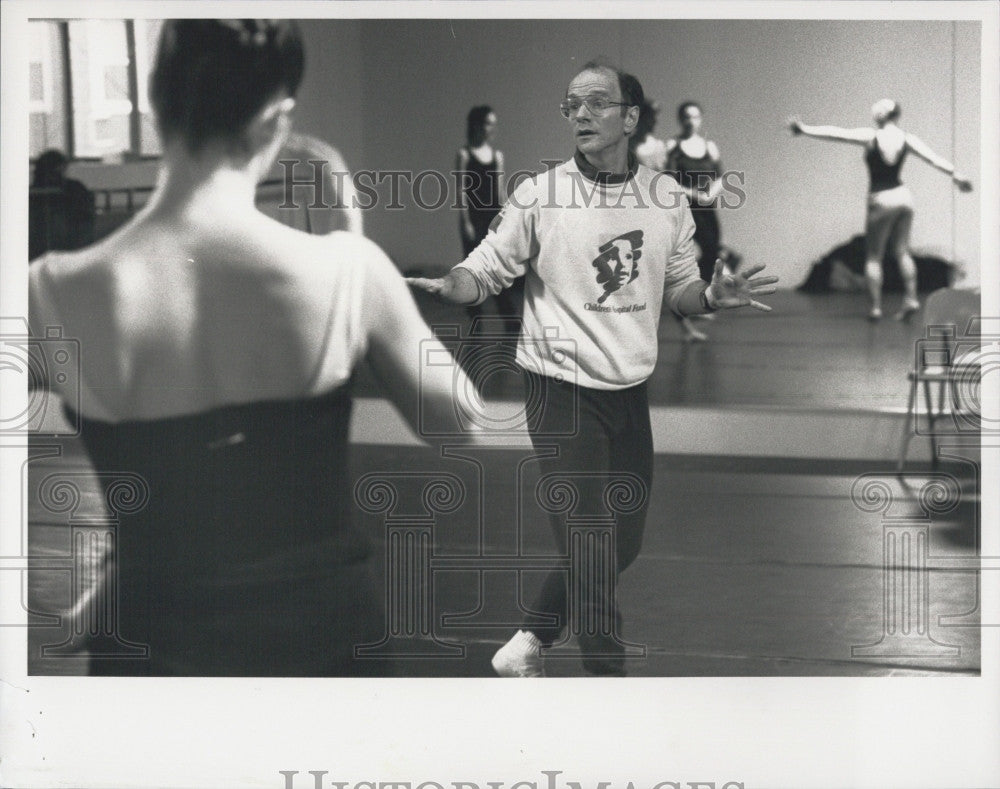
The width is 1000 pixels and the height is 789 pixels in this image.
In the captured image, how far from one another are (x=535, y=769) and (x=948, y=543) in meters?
1.37

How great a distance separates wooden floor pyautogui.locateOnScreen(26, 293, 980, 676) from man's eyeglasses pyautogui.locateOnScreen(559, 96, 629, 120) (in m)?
0.64

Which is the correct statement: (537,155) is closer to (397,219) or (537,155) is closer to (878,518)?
(397,219)

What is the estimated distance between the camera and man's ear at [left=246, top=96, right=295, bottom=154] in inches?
167

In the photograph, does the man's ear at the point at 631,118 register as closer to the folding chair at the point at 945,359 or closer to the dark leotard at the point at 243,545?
the folding chair at the point at 945,359

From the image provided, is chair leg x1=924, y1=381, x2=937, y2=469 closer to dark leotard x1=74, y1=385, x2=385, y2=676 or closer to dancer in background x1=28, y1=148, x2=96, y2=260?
dark leotard x1=74, y1=385, x2=385, y2=676

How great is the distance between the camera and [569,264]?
427cm

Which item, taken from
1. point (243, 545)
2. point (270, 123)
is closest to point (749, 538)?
Result: point (243, 545)

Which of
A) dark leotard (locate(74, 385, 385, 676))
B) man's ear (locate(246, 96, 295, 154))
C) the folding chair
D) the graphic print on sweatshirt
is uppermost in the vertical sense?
man's ear (locate(246, 96, 295, 154))

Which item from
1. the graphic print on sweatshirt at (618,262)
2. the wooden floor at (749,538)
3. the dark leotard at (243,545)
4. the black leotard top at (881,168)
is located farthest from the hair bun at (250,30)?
the black leotard top at (881,168)

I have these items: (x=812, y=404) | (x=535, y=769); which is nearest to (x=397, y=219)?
(x=812, y=404)

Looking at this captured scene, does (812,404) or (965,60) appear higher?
(965,60)

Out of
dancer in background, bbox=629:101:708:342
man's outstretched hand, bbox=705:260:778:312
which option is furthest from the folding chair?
dancer in background, bbox=629:101:708:342

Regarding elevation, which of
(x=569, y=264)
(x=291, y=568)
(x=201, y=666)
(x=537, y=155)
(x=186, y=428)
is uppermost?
(x=537, y=155)

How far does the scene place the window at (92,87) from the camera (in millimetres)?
4270
